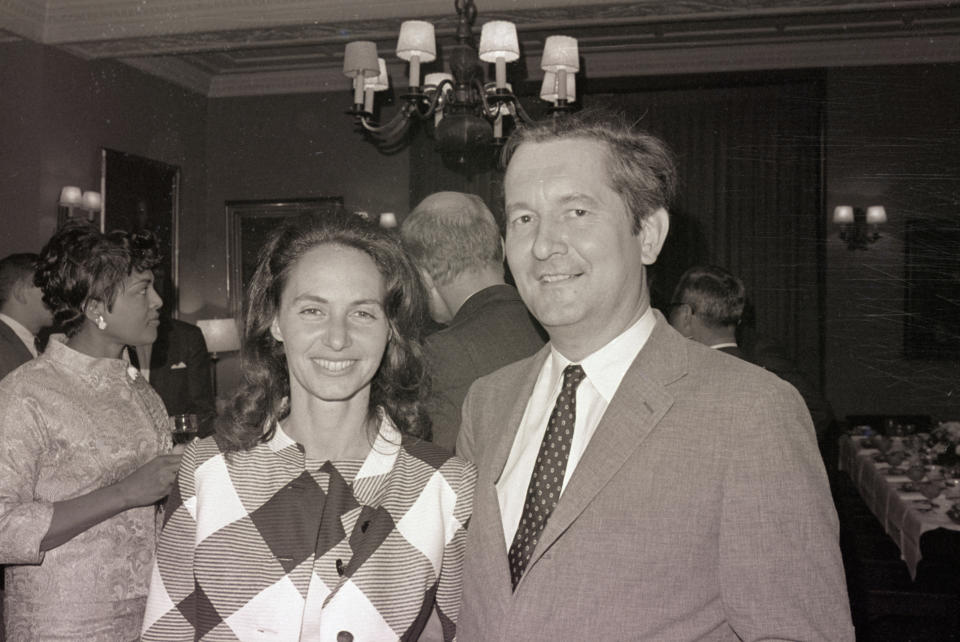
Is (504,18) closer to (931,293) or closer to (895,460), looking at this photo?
(895,460)

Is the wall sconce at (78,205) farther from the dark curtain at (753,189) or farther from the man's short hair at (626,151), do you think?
the man's short hair at (626,151)

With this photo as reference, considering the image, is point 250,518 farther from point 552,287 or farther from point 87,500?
point 87,500

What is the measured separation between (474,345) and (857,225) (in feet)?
20.3

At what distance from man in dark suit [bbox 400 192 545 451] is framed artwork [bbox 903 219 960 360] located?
573 cm

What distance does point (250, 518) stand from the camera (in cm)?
158

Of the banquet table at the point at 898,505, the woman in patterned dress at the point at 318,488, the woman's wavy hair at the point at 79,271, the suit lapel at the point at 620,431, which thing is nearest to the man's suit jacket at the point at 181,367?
the woman's wavy hair at the point at 79,271

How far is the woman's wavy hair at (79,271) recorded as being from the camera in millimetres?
2473

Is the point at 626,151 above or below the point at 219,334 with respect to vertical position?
above

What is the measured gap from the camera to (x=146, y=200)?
8094 millimetres

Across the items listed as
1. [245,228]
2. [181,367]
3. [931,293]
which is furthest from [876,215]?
[245,228]

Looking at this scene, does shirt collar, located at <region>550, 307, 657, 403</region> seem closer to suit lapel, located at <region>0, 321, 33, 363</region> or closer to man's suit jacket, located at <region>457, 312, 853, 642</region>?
man's suit jacket, located at <region>457, 312, 853, 642</region>

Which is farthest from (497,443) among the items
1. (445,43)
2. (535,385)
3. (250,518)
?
(445,43)

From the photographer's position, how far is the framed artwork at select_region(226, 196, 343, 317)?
8.77 metres

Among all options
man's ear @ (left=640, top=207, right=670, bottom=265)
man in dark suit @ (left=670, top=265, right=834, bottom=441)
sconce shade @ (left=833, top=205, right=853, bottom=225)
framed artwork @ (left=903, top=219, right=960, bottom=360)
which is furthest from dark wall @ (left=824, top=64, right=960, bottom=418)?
man's ear @ (left=640, top=207, right=670, bottom=265)
